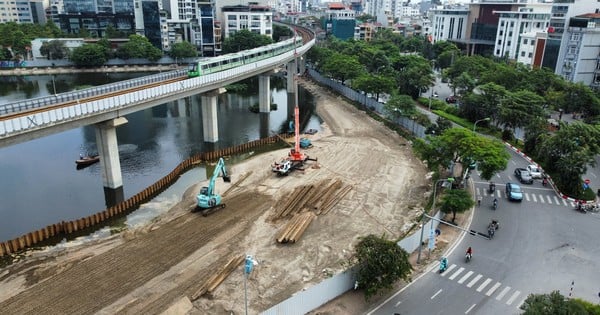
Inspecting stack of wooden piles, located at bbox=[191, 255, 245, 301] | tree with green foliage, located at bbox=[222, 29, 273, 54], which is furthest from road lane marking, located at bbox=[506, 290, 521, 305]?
tree with green foliage, located at bbox=[222, 29, 273, 54]

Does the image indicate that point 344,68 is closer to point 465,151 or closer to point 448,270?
point 465,151

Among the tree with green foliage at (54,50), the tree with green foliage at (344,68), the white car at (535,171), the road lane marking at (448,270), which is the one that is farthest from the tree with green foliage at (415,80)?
the tree with green foliage at (54,50)

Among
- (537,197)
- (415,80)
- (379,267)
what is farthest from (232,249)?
(415,80)

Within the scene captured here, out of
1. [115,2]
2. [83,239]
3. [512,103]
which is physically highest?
[115,2]

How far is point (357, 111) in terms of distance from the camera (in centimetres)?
10206

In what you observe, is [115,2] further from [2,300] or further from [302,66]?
[2,300]

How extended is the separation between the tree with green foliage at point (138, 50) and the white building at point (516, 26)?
411 ft

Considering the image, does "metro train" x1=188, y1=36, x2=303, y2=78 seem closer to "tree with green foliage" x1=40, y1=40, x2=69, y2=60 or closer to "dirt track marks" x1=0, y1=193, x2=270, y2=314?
"dirt track marks" x1=0, y1=193, x2=270, y2=314

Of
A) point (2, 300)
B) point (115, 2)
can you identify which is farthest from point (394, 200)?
point (115, 2)

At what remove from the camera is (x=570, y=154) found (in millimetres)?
56625

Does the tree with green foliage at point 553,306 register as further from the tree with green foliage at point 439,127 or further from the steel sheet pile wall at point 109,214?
the tree with green foliage at point 439,127

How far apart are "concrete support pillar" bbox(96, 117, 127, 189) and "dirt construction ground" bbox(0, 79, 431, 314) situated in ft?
33.3

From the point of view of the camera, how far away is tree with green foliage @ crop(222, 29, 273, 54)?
538 ft

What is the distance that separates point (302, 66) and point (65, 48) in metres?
86.0
